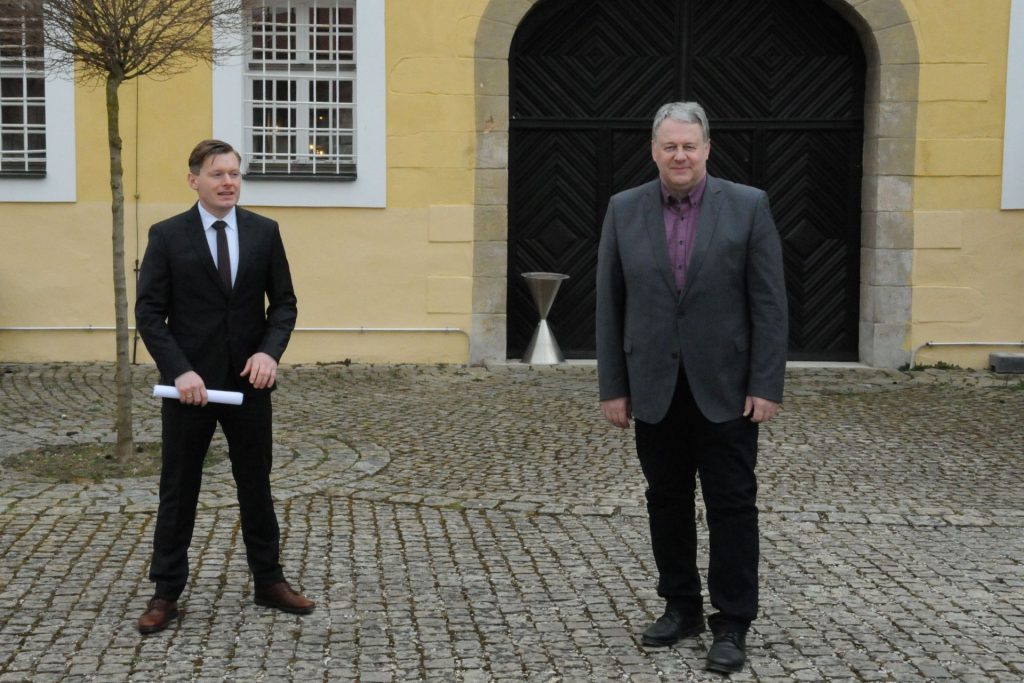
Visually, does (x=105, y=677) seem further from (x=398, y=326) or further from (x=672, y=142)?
(x=398, y=326)

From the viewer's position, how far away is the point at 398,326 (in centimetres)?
1305

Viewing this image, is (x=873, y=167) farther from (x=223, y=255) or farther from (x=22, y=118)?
(x=223, y=255)

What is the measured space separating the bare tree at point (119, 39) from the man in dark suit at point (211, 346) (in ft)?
10.0

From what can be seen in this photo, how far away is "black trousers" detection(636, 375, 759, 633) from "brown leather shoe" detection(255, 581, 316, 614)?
1.36 m

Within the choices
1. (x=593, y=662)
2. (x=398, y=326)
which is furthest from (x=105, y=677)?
(x=398, y=326)

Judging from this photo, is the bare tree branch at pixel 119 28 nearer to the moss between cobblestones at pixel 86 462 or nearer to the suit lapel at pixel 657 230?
the moss between cobblestones at pixel 86 462

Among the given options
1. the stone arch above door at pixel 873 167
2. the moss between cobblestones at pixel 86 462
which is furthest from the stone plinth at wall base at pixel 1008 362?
the moss between cobblestones at pixel 86 462

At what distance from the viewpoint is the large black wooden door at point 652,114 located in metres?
13.3

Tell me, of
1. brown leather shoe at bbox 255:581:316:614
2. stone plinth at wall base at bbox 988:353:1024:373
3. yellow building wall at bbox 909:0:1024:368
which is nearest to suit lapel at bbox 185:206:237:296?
brown leather shoe at bbox 255:581:316:614

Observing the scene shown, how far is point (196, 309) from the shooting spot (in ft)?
17.7

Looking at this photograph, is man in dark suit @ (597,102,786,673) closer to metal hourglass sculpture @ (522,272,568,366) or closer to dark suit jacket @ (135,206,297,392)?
dark suit jacket @ (135,206,297,392)

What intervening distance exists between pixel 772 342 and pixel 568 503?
9.26 feet

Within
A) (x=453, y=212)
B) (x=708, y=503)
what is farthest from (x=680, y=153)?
(x=453, y=212)

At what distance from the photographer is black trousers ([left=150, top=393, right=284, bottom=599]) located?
5426 millimetres
